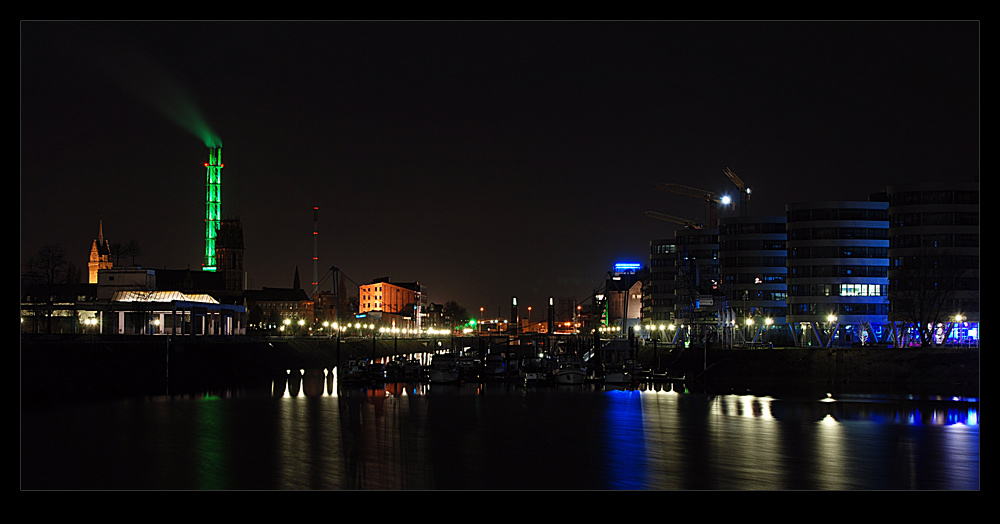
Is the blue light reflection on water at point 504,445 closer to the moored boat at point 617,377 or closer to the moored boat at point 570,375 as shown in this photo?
the moored boat at point 617,377

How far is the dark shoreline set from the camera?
9325 centimetres

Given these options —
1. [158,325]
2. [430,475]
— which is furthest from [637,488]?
[158,325]

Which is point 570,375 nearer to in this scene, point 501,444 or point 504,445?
point 501,444

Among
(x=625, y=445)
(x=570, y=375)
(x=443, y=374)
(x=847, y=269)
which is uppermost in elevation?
(x=847, y=269)

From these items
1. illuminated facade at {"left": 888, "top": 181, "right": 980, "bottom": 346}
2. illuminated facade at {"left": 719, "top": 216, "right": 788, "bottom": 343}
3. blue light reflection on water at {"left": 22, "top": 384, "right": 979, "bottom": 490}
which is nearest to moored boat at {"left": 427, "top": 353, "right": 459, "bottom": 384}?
blue light reflection on water at {"left": 22, "top": 384, "right": 979, "bottom": 490}

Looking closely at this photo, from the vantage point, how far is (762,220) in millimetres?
154500

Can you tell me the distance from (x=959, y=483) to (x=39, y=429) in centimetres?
5897

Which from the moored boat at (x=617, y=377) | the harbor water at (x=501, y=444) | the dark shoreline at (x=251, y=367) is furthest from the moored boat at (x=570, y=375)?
the harbor water at (x=501, y=444)

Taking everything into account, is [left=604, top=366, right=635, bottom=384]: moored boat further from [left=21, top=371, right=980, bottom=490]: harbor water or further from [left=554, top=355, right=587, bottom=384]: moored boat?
[left=21, top=371, right=980, bottom=490]: harbor water

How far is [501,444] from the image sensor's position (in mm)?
61781

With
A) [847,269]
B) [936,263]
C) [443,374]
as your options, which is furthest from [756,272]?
[443,374]

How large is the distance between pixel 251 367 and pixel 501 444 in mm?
75905

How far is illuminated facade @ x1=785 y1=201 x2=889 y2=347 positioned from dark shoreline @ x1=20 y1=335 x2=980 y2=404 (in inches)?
726
